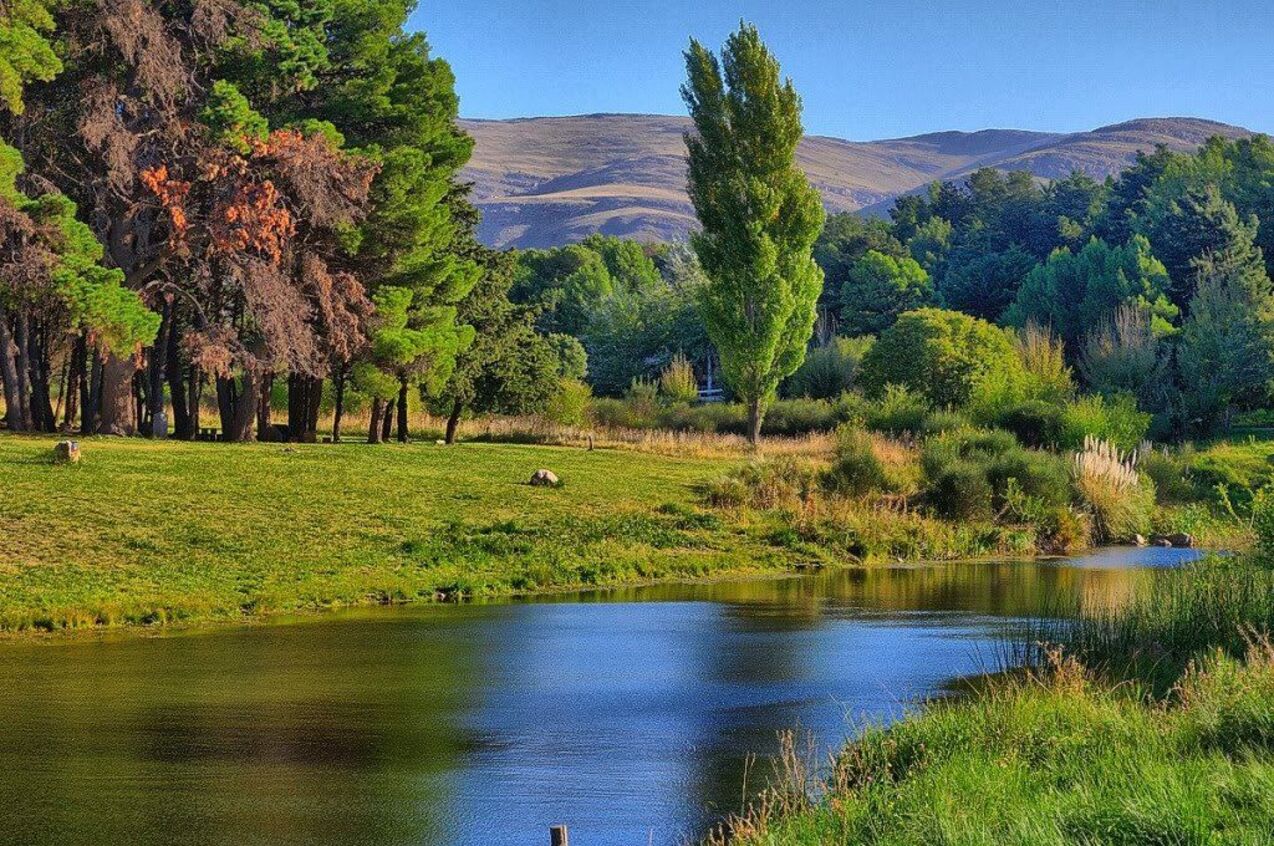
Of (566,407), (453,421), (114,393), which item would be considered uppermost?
(114,393)

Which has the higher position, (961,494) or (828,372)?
(828,372)

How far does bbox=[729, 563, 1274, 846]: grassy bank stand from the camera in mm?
9703

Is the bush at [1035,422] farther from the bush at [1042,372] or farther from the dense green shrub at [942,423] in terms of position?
the bush at [1042,372]

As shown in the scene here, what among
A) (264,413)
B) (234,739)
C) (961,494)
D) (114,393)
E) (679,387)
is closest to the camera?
(234,739)

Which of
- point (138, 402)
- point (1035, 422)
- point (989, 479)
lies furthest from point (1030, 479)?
point (138, 402)

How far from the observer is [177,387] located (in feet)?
171

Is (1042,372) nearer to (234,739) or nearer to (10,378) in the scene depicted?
(10,378)

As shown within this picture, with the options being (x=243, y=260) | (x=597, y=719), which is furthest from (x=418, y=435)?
(x=597, y=719)

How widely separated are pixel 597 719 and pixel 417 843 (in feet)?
17.0

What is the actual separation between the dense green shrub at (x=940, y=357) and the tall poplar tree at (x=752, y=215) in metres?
5.67

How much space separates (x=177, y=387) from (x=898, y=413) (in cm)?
2409

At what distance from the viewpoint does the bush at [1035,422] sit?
54688mm

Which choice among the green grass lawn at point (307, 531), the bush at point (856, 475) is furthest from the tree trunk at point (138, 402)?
the bush at point (856, 475)

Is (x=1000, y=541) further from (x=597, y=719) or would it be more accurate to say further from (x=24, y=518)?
(x=597, y=719)
